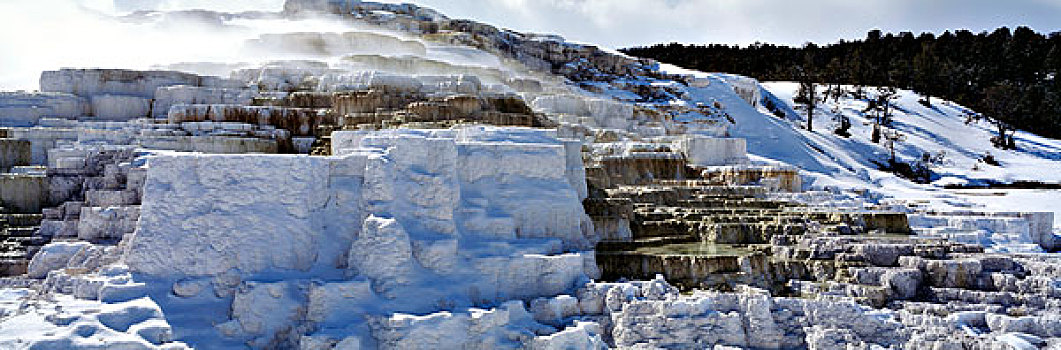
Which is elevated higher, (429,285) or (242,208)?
(242,208)

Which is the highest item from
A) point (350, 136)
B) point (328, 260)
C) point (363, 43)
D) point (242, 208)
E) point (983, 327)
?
point (363, 43)

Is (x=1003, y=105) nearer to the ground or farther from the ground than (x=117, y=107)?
farther from the ground

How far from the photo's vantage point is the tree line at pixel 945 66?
38.4 meters

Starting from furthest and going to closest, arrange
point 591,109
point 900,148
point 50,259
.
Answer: point 900,148 → point 591,109 → point 50,259

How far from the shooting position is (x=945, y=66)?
147 ft

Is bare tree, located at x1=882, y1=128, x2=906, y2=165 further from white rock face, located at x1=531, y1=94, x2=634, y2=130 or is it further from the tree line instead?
white rock face, located at x1=531, y1=94, x2=634, y2=130

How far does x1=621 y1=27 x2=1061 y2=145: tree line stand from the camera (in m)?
38.4

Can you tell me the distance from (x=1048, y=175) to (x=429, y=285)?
27513 mm

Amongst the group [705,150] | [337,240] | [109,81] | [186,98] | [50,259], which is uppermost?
[109,81]

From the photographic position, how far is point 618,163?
58.7 ft

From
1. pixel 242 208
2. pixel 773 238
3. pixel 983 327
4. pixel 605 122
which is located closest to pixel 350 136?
pixel 242 208

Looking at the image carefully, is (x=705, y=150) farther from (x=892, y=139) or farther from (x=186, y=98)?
(x=892, y=139)

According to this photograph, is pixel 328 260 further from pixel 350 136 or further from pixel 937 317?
pixel 937 317

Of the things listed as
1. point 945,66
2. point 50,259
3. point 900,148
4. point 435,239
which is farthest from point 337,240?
point 945,66
